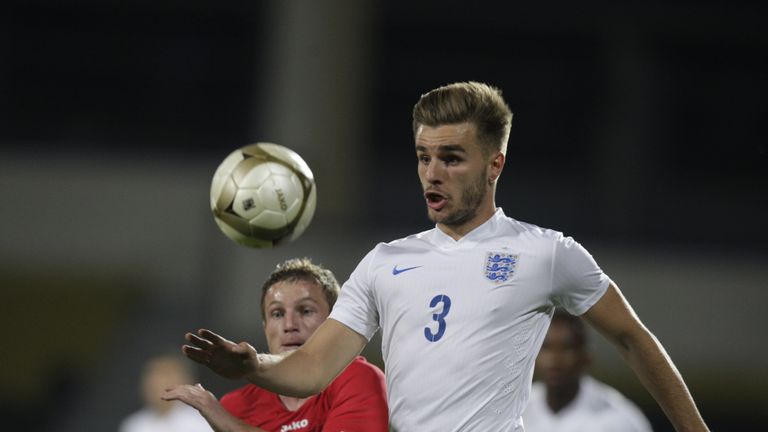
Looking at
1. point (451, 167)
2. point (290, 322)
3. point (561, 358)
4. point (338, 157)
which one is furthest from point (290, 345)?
point (338, 157)

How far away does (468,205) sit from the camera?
11.4 ft

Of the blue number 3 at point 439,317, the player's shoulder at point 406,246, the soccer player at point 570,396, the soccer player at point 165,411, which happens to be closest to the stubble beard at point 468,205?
the player's shoulder at point 406,246

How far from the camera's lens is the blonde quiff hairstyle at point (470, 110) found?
11.3 ft

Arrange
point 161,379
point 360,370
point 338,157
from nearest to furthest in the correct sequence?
point 360,370, point 161,379, point 338,157

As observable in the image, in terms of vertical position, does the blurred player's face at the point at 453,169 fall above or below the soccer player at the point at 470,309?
above

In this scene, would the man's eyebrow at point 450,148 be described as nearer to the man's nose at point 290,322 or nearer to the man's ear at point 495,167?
the man's ear at point 495,167

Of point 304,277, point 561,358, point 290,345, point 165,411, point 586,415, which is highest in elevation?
point 304,277

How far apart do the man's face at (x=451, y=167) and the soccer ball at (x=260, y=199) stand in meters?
0.74

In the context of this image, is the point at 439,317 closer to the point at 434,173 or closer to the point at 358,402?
the point at 434,173

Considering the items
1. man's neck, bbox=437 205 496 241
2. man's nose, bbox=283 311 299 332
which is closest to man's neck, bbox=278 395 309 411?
man's nose, bbox=283 311 299 332

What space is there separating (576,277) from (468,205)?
401 mm

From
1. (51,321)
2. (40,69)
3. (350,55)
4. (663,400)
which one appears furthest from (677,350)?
(40,69)

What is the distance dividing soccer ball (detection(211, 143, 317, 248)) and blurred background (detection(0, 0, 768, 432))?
5535 millimetres

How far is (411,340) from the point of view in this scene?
342 centimetres
